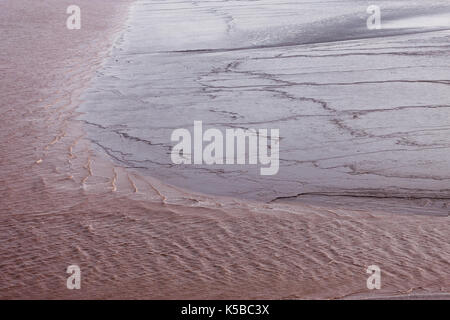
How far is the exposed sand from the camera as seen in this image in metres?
3.62

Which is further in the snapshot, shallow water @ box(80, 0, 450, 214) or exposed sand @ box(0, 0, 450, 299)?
shallow water @ box(80, 0, 450, 214)

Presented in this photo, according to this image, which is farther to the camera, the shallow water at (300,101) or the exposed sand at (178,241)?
the shallow water at (300,101)

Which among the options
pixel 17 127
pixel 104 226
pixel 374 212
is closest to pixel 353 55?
pixel 17 127

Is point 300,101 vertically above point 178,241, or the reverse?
point 300,101

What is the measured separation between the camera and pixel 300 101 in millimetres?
7391

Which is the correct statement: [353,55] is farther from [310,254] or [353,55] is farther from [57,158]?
[310,254]

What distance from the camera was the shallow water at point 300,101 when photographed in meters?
5.21

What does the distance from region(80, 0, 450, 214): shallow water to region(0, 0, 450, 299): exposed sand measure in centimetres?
34

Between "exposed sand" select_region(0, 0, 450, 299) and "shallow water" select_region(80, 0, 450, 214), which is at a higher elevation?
"shallow water" select_region(80, 0, 450, 214)

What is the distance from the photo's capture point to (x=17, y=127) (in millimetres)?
6863

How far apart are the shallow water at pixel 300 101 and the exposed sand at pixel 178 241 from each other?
0.34 m

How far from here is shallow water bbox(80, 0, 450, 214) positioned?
5207 mm

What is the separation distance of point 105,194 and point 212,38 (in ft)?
25.1

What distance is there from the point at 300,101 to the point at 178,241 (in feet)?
11.7
